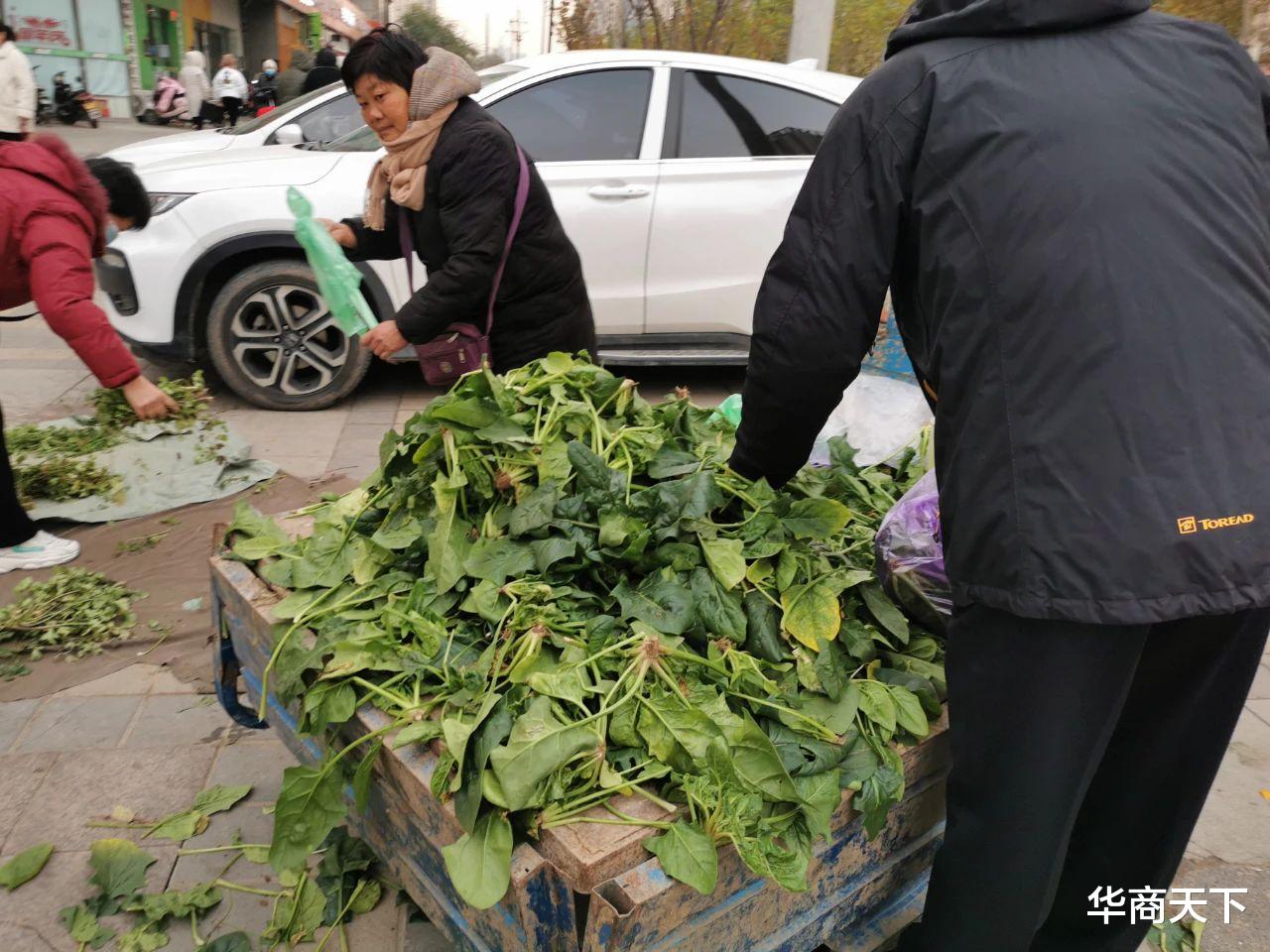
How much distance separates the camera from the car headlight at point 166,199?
16.7ft

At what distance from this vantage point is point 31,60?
→ 65.7 ft

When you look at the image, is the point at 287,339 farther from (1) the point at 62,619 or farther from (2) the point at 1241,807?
(2) the point at 1241,807

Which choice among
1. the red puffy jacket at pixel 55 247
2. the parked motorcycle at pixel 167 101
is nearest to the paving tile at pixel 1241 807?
the red puffy jacket at pixel 55 247

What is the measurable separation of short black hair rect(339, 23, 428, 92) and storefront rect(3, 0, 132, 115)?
2166 cm

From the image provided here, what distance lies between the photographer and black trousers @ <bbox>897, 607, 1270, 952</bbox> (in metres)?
1.57

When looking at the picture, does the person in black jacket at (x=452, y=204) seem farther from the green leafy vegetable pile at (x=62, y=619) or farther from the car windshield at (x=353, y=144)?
the car windshield at (x=353, y=144)

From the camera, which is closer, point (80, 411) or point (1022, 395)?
point (1022, 395)

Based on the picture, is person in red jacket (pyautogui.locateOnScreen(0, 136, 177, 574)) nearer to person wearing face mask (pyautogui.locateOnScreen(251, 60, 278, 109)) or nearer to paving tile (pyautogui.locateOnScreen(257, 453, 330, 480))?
paving tile (pyautogui.locateOnScreen(257, 453, 330, 480))

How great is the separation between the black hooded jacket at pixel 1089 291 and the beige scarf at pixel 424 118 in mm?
1819

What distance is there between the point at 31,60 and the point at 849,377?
2402cm

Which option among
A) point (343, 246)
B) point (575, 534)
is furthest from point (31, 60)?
point (575, 534)

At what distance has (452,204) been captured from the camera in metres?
3.10

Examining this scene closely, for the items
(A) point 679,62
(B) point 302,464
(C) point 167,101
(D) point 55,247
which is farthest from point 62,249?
(C) point 167,101

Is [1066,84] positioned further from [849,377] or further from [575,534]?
[575,534]
